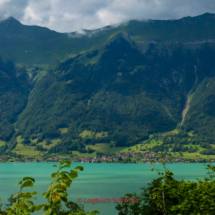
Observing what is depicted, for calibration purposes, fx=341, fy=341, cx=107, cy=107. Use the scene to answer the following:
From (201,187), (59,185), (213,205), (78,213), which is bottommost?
(78,213)

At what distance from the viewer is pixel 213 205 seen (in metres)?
17.5

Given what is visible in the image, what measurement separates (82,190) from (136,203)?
284 ft

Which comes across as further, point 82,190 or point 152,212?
point 82,190

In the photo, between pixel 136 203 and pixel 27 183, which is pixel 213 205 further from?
pixel 136 203

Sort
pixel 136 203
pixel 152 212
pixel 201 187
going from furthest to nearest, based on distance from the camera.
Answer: pixel 136 203, pixel 152 212, pixel 201 187

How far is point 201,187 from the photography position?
20359 mm

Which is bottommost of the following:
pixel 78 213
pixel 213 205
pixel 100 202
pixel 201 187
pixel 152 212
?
pixel 78 213

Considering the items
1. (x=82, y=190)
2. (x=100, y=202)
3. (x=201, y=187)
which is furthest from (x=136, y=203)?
(x=82, y=190)

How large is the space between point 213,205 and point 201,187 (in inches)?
111

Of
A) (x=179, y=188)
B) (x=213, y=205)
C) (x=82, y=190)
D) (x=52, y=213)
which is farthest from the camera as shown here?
(x=82, y=190)

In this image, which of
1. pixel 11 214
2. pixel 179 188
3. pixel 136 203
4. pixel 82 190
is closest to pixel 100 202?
pixel 82 190

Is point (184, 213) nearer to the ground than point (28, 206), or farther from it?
farther from it

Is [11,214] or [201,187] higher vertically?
[201,187]

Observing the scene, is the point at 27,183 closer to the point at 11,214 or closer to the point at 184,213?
the point at 11,214
